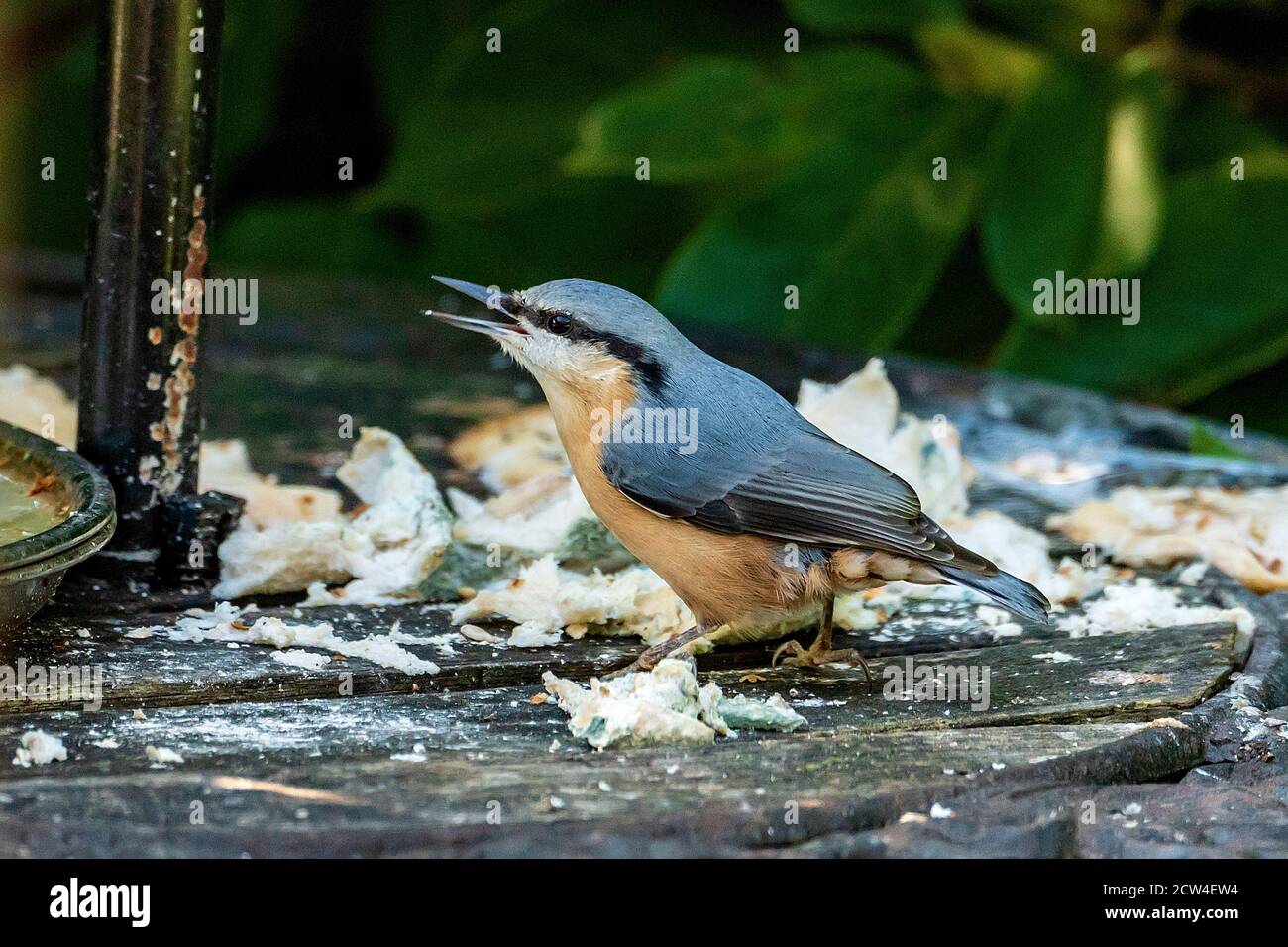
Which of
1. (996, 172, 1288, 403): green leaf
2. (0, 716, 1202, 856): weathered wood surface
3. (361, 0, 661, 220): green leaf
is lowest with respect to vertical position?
(0, 716, 1202, 856): weathered wood surface

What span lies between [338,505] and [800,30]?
125 inches

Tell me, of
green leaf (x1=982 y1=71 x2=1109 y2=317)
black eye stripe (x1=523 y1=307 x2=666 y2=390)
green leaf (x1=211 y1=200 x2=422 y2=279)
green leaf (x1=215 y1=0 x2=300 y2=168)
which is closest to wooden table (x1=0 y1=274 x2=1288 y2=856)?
black eye stripe (x1=523 y1=307 x2=666 y2=390)

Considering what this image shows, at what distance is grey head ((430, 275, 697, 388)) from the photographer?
2625 mm

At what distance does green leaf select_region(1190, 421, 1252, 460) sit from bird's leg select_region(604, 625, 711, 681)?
68.0 inches

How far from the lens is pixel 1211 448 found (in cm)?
372

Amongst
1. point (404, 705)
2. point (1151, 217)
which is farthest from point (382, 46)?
point (404, 705)

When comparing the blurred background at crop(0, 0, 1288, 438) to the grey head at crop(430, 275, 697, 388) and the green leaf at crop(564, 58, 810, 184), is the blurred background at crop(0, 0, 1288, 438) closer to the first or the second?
the green leaf at crop(564, 58, 810, 184)

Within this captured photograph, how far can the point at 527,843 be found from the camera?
67.5 inches

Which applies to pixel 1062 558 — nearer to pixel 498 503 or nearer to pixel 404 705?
pixel 498 503

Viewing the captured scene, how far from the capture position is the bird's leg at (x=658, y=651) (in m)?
2.43

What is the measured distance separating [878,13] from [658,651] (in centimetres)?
263

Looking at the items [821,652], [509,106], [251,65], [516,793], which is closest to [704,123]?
[509,106]

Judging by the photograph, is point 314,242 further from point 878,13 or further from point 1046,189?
point 1046,189
